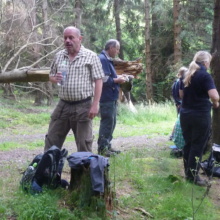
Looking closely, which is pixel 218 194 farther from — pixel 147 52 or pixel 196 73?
pixel 147 52

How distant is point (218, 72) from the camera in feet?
20.9

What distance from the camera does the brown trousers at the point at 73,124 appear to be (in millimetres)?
4535

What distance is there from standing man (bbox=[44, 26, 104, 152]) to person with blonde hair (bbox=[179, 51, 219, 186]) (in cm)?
127

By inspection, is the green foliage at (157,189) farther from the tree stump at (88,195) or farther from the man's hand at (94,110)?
the man's hand at (94,110)

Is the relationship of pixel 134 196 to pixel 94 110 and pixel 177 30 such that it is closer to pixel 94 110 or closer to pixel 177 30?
pixel 94 110

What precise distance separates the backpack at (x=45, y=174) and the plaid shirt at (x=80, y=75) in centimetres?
86

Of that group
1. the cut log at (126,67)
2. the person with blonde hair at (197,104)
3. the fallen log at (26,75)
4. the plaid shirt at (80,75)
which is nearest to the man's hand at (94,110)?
the plaid shirt at (80,75)

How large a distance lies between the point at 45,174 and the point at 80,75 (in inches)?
52.9

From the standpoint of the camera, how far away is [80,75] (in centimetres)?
→ 447

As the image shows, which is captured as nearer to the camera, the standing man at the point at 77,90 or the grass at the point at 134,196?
the grass at the point at 134,196

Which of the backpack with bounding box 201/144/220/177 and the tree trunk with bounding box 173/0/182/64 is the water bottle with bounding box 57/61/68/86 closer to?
the backpack with bounding box 201/144/220/177

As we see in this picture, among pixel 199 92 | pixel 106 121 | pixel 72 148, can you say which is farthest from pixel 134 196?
pixel 72 148

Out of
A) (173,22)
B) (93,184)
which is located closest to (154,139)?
(93,184)

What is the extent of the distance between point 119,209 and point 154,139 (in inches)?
223
